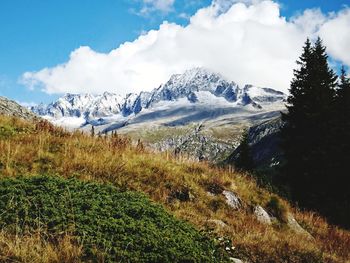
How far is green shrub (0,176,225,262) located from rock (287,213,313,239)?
6046 millimetres

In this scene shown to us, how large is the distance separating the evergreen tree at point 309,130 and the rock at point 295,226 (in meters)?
14.7

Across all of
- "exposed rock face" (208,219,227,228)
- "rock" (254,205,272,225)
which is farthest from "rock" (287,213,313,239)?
"exposed rock face" (208,219,227,228)

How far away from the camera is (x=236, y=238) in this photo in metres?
9.86

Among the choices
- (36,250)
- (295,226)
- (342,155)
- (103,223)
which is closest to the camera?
(36,250)

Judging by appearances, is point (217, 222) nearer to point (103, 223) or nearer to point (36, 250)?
point (103, 223)

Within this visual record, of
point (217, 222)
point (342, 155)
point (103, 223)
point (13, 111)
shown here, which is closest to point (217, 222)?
point (217, 222)

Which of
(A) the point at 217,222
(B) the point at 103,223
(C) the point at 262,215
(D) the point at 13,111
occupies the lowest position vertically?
(C) the point at 262,215

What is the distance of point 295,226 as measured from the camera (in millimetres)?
13445

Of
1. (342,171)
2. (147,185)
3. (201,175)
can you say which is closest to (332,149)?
(342,171)

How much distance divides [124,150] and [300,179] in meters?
19.8

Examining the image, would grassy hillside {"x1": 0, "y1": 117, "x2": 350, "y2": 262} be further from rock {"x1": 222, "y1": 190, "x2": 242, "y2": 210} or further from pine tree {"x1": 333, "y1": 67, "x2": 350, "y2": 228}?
pine tree {"x1": 333, "y1": 67, "x2": 350, "y2": 228}

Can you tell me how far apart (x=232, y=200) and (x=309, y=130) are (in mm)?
20215

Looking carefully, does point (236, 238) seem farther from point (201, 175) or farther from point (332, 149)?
point (332, 149)

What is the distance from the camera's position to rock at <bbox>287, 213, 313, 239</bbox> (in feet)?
43.2
